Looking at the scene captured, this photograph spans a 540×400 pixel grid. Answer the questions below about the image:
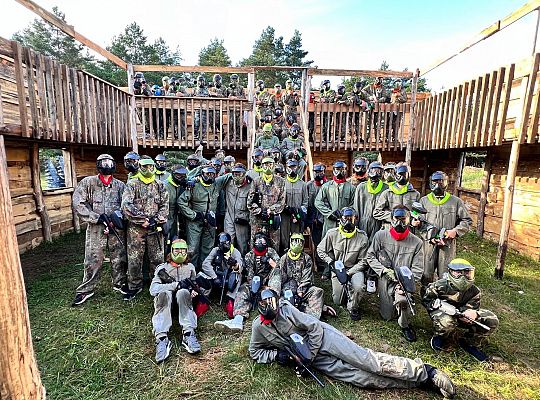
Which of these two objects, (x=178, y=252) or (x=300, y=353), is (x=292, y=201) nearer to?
(x=178, y=252)

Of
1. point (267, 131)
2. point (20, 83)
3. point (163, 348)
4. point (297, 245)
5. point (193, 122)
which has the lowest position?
point (163, 348)

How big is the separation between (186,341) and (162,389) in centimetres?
78

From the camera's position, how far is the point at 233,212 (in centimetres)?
663

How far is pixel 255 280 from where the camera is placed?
5168mm

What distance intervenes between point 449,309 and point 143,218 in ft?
16.0

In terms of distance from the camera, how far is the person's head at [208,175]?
637 cm

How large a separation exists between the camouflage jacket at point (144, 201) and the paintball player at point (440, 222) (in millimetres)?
4666

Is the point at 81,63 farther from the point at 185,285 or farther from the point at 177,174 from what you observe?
the point at 185,285

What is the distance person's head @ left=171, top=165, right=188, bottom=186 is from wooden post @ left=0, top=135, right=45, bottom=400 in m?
4.58

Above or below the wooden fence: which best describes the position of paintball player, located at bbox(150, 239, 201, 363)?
below

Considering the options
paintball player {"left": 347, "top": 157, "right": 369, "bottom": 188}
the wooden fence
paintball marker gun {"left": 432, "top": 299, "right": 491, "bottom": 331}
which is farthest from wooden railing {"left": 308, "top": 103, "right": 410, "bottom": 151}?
paintball marker gun {"left": 432, "top": 299, "right": 491, "bottom": 331}

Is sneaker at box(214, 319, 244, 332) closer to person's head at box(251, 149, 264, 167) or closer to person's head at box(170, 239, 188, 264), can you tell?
person's head at box(170, 239, 188, 264)

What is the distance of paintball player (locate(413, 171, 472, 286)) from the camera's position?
536 cm

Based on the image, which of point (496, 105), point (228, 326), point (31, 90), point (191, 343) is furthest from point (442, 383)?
point (31, 90)
